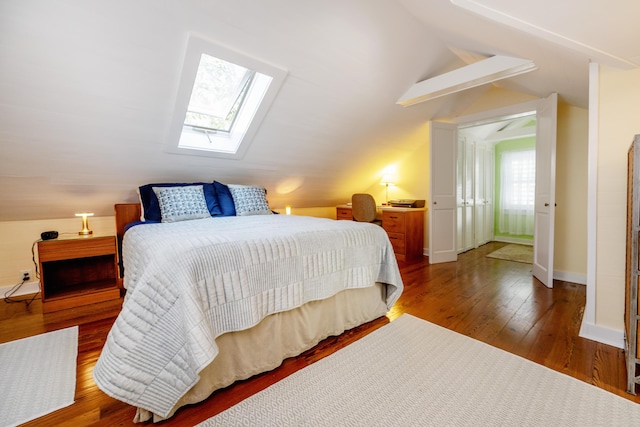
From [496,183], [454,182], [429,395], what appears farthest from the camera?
[496,183]

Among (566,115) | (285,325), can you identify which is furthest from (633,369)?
(566,115)

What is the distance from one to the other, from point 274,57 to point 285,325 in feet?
6.71

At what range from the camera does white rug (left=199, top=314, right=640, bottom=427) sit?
1165 millimetres

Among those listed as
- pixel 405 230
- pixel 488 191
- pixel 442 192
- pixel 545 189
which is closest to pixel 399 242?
pixel 405 230

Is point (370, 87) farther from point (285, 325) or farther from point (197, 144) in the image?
point (285, 325)

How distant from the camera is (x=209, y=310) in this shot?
A: 125 cm

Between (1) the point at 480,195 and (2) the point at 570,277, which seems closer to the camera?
(2) the point at 570,277

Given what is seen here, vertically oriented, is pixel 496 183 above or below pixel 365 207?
above

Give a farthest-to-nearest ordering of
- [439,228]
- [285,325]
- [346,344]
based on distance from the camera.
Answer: [439,228], [346,344], [285,325]

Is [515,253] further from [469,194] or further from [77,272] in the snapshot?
[77,272]

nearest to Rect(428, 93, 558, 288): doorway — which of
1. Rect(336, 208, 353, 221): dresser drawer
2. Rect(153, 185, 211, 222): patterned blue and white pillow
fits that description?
Rect(336, 208, 353, 221): dresser drawer

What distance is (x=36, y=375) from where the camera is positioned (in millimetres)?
1497

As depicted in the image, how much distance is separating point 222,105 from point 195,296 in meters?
2.30

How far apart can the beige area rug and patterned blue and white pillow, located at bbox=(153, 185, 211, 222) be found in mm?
4180
